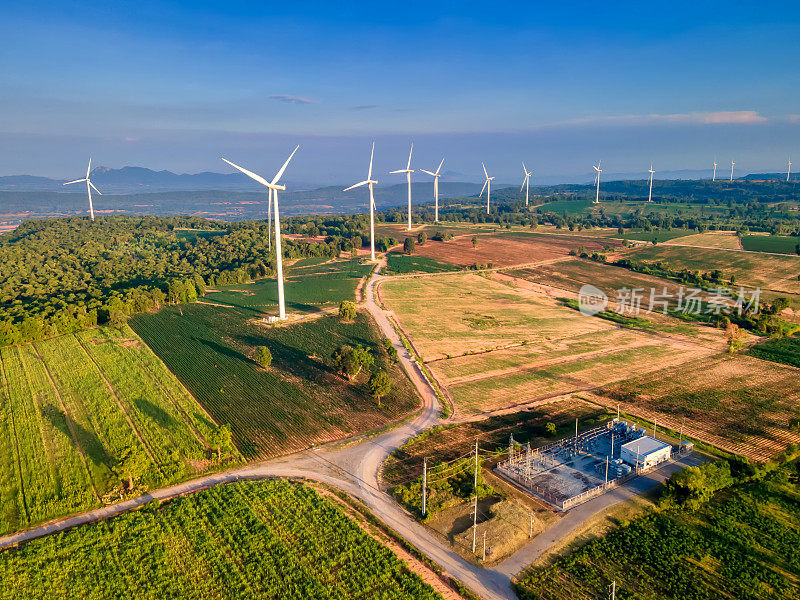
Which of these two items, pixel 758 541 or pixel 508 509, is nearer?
pixel 758 541

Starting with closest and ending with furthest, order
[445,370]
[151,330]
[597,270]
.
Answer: [445,370], [151,330], [597,270]

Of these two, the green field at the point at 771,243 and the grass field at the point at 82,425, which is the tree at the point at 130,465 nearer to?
the grass field at the point at 82,425

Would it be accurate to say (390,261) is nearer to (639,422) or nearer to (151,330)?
(151,330)

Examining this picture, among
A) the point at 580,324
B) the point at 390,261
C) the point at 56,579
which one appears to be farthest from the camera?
the point at 390,261

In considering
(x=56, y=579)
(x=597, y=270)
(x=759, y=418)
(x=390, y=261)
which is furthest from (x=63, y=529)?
(x=597, y=270)

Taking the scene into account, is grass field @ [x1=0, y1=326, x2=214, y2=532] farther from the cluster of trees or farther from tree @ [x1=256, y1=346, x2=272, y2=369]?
tree @ [x1=256, y1=346, x2=272, y2=369]
